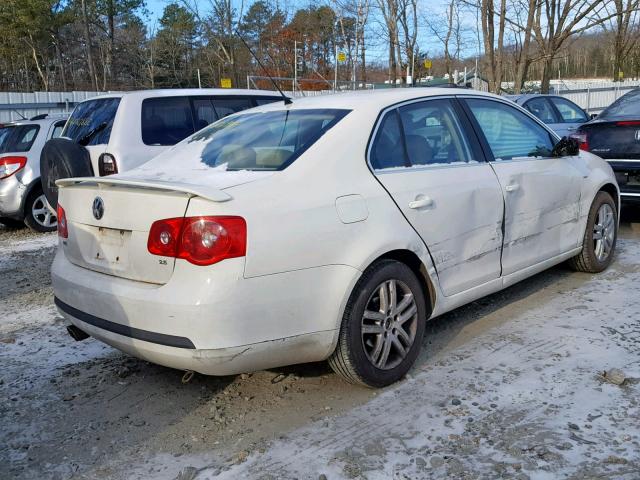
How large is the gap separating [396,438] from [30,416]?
6.36 feet

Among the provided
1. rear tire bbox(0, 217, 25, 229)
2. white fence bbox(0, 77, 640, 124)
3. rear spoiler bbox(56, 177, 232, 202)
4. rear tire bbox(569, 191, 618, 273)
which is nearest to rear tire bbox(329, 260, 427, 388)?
rear spoiler bbox(56, 177, 232, 202)

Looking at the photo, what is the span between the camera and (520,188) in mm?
4473

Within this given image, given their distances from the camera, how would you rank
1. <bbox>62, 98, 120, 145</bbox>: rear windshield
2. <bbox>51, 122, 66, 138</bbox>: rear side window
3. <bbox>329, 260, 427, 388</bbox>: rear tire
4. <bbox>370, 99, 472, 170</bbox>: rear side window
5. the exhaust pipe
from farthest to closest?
1. <bbox>51, 122, 66, 138</bbox>: rear side window
2. <bbox>62, 98, 120, 145</bbox>: rear windshield
3. <bbox>370, 99, 472, 170</bbox>: rear side window
4. the exhaust pipe
5. <bbox>329, 260, 427, 388</bbox>: rear tire

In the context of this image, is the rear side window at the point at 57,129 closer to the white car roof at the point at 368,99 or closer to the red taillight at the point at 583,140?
the white car roof at the point at 368,99

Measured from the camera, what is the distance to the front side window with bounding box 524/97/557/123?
10.8 m

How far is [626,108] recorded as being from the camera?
755 cm

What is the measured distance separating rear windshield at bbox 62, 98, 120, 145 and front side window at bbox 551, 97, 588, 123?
7744 mm

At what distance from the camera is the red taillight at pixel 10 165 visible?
8.72m

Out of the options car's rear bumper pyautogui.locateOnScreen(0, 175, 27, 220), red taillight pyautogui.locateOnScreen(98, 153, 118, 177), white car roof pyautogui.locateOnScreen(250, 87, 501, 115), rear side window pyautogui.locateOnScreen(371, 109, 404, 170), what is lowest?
car's rear bumper pyautogui.locateOnScreen(0, 175, 27, 220)

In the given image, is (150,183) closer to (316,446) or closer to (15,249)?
(316,446)

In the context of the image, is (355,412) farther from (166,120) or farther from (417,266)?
(166,120)

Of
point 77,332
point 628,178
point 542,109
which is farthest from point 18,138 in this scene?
point 542,109

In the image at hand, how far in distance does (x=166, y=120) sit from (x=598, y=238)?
187 inches

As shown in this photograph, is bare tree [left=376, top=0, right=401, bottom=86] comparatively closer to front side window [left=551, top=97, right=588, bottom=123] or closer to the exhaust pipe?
front side window [left=551, top=97, right=588, bottom=123]
